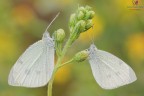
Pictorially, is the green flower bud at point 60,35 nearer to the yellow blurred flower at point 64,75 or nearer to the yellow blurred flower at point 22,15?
the yellow blurred flower at point 64,75

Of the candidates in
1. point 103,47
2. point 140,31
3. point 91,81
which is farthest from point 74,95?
point 140,31

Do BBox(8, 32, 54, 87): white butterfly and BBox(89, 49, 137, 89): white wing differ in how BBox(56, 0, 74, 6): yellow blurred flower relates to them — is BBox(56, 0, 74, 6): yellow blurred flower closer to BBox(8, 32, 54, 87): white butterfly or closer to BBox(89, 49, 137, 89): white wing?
BBox(89, 49, 137, 89): white wing

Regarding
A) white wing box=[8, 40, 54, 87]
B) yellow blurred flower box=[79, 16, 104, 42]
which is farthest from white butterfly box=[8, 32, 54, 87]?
yellow blurred flower box=[79, 16, 104, 42]

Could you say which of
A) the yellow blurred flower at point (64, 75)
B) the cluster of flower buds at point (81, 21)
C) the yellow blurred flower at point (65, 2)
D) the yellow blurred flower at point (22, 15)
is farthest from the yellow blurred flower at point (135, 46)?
the cluster of flower buds at point (81, 21)

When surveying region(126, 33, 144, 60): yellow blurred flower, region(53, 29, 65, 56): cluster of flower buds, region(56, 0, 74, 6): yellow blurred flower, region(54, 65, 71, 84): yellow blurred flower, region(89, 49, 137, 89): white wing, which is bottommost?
region(89, 49, 137, 89): white wing

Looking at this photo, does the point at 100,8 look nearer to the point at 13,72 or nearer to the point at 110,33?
the point at 110,33

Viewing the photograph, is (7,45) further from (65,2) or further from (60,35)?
(60,35)
